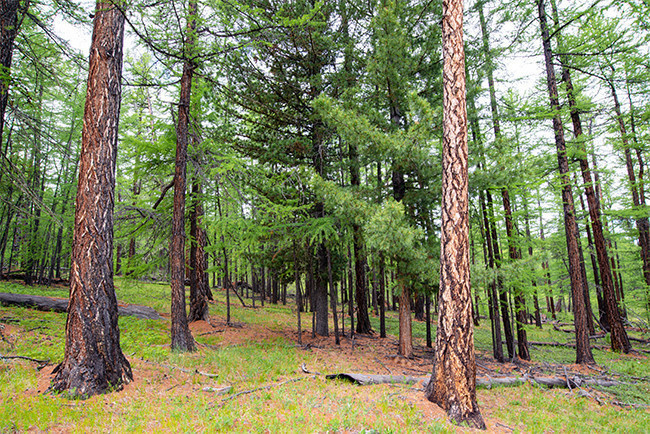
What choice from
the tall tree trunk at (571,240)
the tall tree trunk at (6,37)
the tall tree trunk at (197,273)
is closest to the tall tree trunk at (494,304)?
the tall tree trunk at (571,240)

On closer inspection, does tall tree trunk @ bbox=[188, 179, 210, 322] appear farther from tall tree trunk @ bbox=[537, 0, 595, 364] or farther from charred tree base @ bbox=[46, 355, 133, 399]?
tall tree trunk @ bbox=[537, 0, 595, 364]

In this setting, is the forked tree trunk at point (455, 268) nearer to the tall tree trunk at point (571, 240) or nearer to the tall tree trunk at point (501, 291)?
the tall tree trunk at point (501, 291)

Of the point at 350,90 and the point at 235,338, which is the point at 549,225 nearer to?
the point at 350,90

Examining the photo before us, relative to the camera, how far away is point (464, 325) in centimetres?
498

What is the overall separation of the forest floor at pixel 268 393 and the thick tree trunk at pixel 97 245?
38 cm

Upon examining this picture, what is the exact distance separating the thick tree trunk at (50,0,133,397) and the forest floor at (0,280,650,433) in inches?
14.9

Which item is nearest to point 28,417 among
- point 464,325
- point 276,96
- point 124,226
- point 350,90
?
point 464,325

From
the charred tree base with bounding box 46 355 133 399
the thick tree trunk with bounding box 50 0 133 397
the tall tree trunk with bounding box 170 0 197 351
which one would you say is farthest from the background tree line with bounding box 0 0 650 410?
the charred tree base with bounding box 46 355 133 399

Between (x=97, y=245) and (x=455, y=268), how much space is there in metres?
5.69

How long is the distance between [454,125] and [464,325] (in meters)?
3.33

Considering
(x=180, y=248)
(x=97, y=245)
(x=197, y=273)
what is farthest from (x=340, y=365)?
(x=197, y=273)

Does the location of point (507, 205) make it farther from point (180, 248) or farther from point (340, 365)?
point (180, 248)

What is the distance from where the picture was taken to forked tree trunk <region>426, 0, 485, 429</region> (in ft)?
16.0

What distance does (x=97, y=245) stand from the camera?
4977 millimetres
